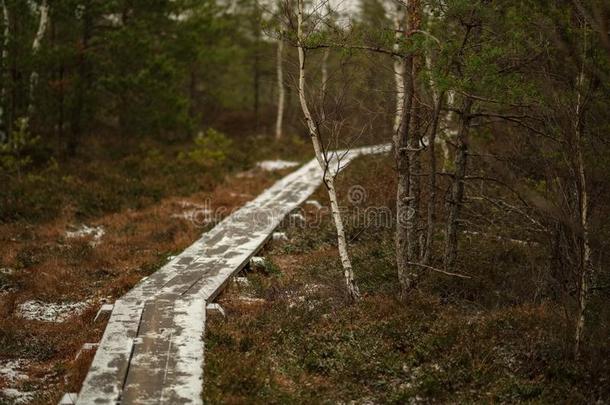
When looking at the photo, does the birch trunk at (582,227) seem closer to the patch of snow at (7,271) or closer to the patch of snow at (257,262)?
the patch of snow at (257,262)

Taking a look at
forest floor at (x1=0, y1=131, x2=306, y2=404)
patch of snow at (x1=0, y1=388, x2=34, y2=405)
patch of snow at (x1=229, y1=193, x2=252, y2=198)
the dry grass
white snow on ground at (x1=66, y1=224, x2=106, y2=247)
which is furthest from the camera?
patch of snow at (x1=229, y1=193, x2=252, y2=198)

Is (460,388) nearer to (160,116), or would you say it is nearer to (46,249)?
(46,249)

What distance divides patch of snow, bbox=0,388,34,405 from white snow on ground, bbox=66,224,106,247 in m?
6.77

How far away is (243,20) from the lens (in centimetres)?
3225

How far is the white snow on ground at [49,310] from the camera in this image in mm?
10064

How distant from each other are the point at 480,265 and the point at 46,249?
967cm

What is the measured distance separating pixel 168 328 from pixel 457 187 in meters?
5.69

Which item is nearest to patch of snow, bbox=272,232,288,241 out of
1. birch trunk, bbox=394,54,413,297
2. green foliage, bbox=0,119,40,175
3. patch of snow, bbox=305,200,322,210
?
patch of snow, bbox=305,200,322,210

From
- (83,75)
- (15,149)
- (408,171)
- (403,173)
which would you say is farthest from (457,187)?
(83,75)

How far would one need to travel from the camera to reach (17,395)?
733cm

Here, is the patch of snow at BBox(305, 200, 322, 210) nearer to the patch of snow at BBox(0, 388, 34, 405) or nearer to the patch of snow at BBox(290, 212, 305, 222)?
the patch of snow at BBox(290, 212, 305, 222)

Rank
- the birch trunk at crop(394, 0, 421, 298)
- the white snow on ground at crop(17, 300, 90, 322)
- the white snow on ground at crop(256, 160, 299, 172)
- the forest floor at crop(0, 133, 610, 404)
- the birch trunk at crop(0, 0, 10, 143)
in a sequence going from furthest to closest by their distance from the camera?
the white snow on ground at crop(256, 160, 299, 172), the birch trunk at crop(0, 0, 10, 143), the white snow on ground at crop(17, 300, 90, 322), the birch trunk at crop(394, 0, 421, 298), the forest floor at crop(0, 133, 610, 404)

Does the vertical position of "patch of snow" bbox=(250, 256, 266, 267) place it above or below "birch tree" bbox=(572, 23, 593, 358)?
below

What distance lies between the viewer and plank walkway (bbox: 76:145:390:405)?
6695 millimetres
